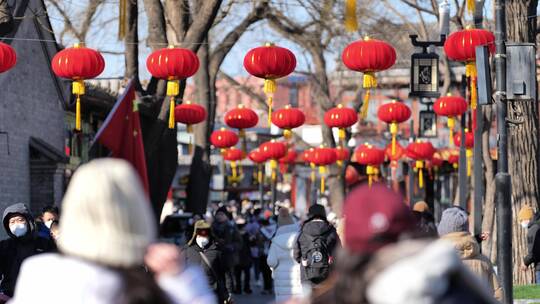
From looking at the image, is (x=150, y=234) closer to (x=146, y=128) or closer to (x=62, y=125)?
(x=146, y=128)

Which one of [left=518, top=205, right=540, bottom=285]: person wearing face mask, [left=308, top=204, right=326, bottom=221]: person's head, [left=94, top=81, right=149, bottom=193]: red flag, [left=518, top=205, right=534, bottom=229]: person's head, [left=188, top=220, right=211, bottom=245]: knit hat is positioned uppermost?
[left=94, top=81, right=149, bottom=193]: red flag

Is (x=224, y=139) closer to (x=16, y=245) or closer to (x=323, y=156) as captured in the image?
(x=323, y=156)

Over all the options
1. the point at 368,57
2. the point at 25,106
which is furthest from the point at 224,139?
the point at 368,57

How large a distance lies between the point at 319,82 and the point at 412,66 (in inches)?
692

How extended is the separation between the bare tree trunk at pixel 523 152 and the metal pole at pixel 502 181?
5.76m

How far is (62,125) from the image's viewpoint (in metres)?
28.3

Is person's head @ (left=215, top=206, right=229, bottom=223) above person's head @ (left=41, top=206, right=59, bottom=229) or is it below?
below

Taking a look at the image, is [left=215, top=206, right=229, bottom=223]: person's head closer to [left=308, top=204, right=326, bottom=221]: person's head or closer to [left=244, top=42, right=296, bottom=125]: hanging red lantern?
[left=244, top=42, right=296, bottom=125]: hanging red lantern

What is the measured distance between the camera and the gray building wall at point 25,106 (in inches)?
947

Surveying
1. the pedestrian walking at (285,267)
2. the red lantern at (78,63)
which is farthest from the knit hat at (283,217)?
the pedestrian walking at (285,267)

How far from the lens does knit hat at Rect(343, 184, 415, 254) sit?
4324mm

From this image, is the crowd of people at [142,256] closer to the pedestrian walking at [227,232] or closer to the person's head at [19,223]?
the person's head at [19,223]

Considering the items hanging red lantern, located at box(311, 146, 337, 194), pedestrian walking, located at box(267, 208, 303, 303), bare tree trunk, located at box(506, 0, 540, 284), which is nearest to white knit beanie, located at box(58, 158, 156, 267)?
pedestrian walking, located at box(267, 208, 303, 303)

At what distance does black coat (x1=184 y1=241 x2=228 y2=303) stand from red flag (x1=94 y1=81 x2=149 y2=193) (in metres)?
7.04
